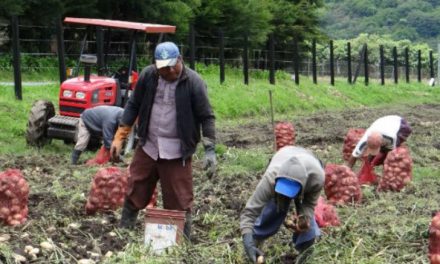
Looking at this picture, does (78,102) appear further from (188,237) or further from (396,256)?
(396,256)

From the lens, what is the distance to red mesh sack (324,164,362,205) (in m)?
8.39

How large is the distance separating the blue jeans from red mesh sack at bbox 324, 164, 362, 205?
2.41m

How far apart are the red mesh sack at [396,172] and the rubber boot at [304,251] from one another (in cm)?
363

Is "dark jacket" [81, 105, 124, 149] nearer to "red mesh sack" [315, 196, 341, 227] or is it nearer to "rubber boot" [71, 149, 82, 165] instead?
"rubber boot" [71, 149, 82, 165]

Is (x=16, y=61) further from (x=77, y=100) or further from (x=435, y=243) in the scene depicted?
(x=435, y=243)

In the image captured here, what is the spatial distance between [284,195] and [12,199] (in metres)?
2.58

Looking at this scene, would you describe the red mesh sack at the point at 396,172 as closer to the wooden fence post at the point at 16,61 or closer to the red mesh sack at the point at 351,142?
the red mesh sack at the point at 351,142

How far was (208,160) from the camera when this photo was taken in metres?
6.73

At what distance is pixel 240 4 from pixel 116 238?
26.5 meters

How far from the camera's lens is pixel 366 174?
9.86 metres

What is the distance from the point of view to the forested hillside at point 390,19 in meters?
104

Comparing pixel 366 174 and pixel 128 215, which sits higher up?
pixel 128 215

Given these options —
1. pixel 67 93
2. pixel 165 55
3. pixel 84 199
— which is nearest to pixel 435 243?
pixel 165 55

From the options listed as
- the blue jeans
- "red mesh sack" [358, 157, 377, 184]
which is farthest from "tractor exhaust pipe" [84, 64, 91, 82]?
the blue jeans
